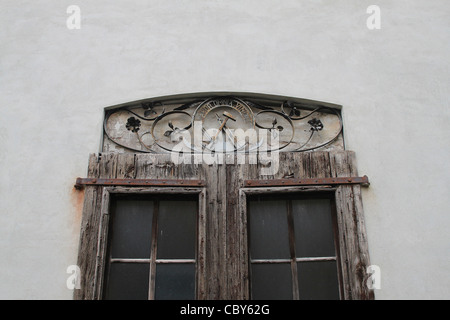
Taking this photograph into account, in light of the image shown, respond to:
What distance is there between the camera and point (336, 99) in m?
3.47

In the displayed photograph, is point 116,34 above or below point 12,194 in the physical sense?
above

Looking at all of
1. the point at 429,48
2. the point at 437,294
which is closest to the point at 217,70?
the point at 429,48

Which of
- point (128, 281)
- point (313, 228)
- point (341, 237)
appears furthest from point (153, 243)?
point (341, 237)

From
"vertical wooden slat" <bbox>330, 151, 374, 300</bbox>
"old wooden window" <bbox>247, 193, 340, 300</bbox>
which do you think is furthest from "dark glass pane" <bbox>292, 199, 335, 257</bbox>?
"vertical wooden slat" <bbox>330, 151, 374, 300</bbox>

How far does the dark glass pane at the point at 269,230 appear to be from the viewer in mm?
3145

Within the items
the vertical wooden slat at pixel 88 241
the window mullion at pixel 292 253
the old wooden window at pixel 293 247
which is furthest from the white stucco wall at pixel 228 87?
the window mullion at pixel 292 253

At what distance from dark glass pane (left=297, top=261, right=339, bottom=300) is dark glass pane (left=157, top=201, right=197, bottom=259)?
0.69m

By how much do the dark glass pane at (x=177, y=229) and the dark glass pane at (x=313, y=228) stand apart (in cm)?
66

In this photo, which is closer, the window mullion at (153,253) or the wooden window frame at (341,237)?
the wooden window frame at (341,237)

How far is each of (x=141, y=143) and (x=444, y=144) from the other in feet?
6.62

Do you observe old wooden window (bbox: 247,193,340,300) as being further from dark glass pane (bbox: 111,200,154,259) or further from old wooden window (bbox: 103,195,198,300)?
dark glass pane (bbox: 111,200,154,259)

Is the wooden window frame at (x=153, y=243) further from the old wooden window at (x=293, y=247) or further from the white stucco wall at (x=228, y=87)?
the old wooden window at (x=293, y=247)

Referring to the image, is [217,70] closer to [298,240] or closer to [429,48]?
[298,240]

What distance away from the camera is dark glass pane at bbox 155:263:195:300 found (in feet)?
9.99
